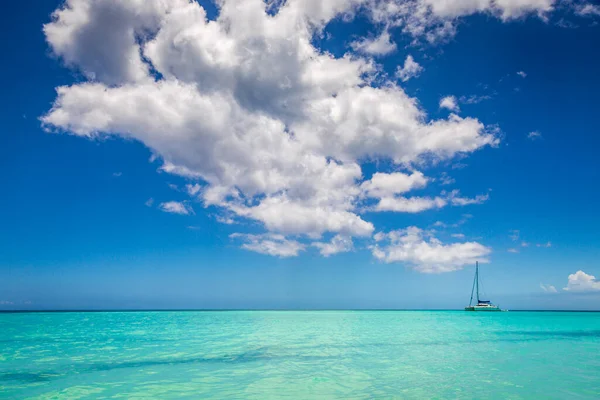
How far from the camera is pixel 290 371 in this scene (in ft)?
54.6

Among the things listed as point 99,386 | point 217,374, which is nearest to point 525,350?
point 217,374

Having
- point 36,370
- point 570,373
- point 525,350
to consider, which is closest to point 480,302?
point 525,350

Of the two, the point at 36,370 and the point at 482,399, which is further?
the point at 36,370

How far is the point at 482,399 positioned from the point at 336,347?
14032 millimetres

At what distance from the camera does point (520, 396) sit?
1273 cm

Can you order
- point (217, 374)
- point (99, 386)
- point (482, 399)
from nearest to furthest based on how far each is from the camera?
point (482, 399), point (99, 386), point (217, 374)

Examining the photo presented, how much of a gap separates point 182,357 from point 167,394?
27.6 ft

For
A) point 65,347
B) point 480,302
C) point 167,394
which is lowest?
point 480,302

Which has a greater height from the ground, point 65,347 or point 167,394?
point 167,394

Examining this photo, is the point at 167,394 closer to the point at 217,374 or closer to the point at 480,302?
the point at 217,374

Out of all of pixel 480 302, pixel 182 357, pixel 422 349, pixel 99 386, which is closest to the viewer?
pixel 99 386

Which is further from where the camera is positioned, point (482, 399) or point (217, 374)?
point (217, 374)

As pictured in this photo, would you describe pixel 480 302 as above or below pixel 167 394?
below

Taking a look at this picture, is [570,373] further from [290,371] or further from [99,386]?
[99,386]
